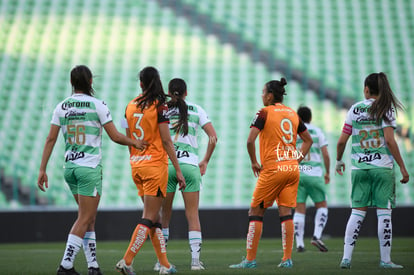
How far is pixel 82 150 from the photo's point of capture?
614 centimetres

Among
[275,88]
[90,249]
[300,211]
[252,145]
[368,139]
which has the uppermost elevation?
[275,88]

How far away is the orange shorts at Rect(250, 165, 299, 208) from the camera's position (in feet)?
23.2

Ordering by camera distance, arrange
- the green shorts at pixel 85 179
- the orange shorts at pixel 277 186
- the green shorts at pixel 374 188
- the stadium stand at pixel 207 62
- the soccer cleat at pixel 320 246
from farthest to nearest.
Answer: the stadium stand at pixel 207 62 < the soccer cleat at pixel 320 246 < the orange shorts at pixel 277 186 < the green shorts at pixel 374 188 < the green shorts at pixel 85 179

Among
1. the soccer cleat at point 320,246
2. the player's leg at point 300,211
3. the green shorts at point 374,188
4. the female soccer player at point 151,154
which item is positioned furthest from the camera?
the player's leg at point 300,211

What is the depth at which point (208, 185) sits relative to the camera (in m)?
16.8

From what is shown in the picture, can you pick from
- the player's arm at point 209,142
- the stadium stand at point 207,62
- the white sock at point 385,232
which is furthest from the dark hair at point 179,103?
the stadium stand at point 207,62

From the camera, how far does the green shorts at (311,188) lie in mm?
10359

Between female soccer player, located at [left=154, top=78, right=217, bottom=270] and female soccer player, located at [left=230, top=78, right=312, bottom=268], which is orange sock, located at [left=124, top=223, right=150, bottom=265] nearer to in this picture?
female soccer player, located at [left=154, top=78, right=217, bottom=270]

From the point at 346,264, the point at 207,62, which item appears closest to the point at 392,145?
the point at 346,264

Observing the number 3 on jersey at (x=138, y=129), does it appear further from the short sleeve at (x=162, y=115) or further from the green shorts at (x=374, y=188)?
the green shorts at (x=374, y=188)

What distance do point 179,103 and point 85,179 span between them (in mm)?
1559

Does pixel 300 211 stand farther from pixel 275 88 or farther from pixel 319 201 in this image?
pixel 275 88

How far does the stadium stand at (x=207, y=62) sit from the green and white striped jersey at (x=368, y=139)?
9.17m

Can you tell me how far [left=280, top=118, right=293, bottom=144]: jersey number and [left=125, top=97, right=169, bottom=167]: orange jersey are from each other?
1467 mm
